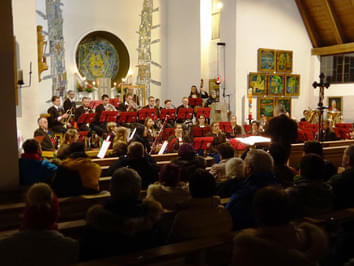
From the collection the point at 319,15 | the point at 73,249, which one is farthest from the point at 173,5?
the point at 73,249

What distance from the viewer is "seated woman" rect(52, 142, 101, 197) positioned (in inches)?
146

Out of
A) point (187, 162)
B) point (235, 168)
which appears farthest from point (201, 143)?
point (235, 168)

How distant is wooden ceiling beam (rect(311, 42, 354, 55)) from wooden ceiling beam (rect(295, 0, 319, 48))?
12.1 inches

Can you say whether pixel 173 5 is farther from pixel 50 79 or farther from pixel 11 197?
pixel 11 197

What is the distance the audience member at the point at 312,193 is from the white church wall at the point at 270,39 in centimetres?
1065

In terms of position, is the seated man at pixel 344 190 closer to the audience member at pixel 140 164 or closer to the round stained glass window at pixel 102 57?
the audience member at pixel 140 164

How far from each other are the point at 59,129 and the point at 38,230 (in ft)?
26.9

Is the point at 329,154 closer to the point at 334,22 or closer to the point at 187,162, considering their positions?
the point at 187,162

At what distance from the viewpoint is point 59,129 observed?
10008 millimetres

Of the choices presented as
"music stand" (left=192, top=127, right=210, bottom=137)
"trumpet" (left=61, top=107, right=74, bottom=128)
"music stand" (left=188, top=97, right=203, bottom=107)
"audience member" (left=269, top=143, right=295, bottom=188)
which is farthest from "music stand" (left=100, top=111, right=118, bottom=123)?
"audience member" (left=269, top=143, right=295, bottom=188)

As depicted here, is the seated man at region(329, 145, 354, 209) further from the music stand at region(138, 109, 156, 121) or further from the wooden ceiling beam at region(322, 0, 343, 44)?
the wooden ceiling beam at region(322, 0, 343, 44)

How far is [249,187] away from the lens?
3100mm

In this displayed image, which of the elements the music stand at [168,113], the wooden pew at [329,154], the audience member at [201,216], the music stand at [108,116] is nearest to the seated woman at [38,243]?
the audience member at [201,216]

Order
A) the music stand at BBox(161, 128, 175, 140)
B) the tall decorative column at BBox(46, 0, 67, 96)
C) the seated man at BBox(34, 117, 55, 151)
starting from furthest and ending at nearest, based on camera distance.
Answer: the tall decorative column at BBox(46, 0, 67, 96) < the music stand at BBox(161, 128, 175, 140) < the seated man at BBox(34, 117, 55, 151)
